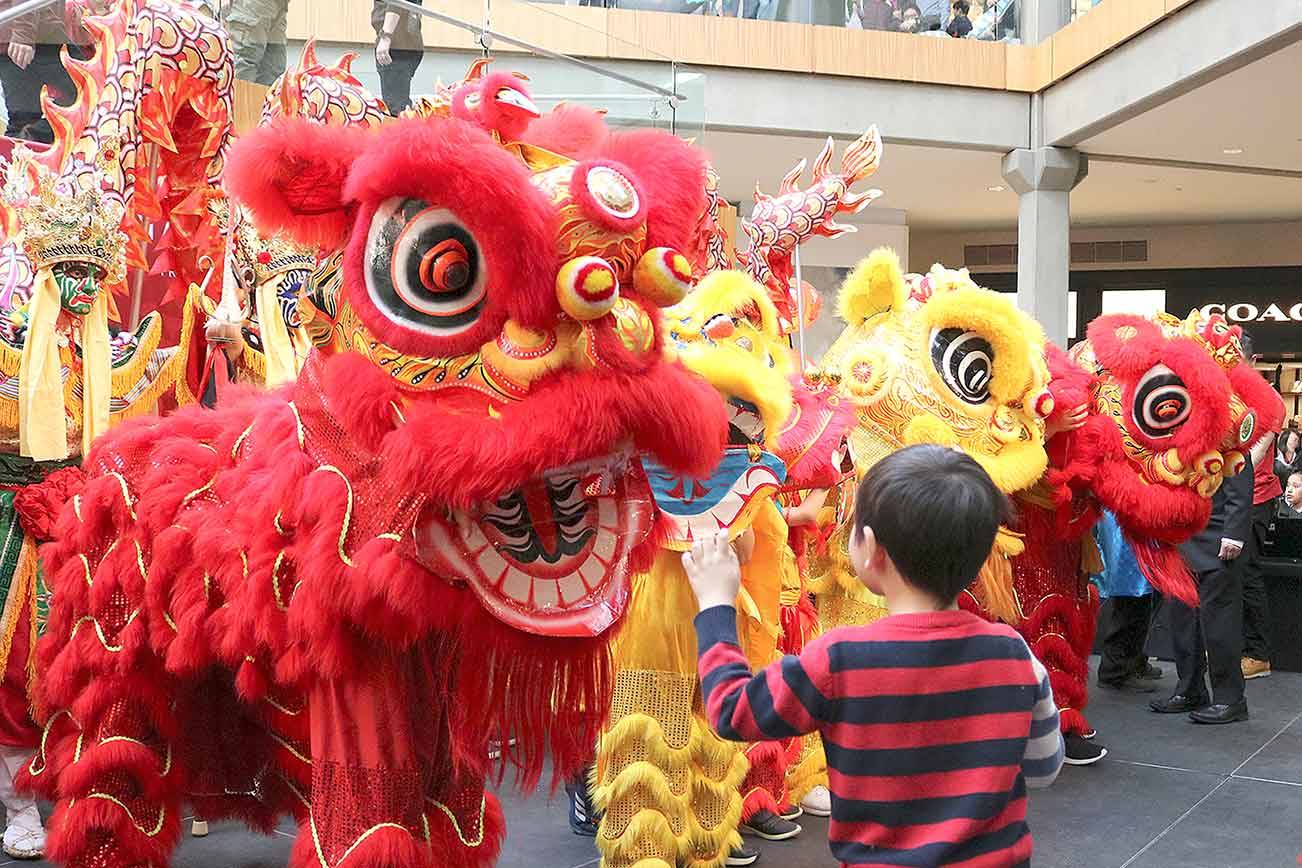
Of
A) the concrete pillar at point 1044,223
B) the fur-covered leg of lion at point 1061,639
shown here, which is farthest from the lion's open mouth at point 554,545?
the concrete pillar at point 1044,223

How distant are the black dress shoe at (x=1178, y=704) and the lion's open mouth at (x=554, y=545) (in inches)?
175

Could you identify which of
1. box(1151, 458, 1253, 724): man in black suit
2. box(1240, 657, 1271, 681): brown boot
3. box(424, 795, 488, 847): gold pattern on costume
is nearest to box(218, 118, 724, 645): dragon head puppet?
box(424, 795, 488, 847): gold pattern on costume

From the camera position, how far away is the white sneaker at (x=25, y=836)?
3.22 metres

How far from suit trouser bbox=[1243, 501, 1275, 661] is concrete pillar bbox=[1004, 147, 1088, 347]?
3409 millimetres

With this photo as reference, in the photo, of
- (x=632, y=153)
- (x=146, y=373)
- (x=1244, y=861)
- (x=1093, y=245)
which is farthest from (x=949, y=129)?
(x=632, y=153)

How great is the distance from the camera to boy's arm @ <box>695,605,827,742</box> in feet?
5.36

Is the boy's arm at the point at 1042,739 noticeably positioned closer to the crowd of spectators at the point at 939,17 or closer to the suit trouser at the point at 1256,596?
the suit trouser at the point at 1256,596

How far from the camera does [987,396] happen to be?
12.8 feet

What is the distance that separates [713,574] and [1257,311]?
13.3m

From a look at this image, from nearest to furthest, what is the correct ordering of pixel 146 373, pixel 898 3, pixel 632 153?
1. pixel 632 153
2. pixel 146 373
3. pixel 898 3

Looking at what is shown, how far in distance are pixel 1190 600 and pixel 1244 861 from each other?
2.75 feet

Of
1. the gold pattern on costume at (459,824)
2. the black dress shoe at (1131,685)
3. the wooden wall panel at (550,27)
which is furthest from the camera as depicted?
the black dress shoe at (1131,685)

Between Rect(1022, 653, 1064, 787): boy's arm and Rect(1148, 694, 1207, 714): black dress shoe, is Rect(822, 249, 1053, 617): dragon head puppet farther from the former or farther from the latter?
Rect(1148, 694, 1207, 714): black dress shoe

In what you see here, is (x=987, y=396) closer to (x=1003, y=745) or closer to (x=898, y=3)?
(x=1003, y=745)
